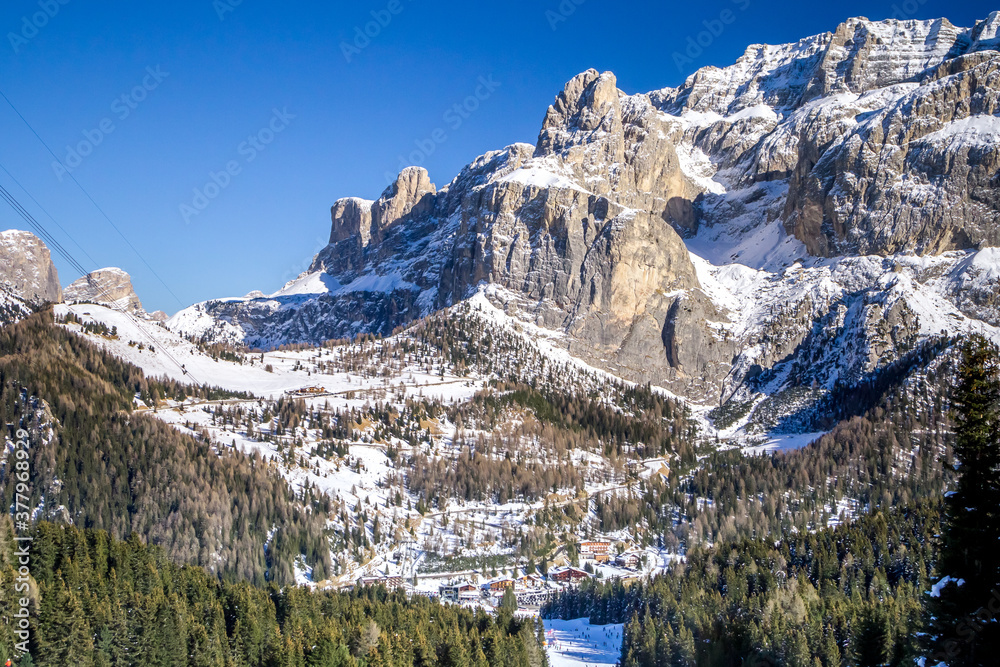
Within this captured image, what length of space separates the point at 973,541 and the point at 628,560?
150m

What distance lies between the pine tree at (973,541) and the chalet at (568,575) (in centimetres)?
13508

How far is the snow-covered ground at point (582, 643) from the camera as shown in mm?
123625

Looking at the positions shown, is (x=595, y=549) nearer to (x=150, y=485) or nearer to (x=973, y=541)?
(x=150, y=485)

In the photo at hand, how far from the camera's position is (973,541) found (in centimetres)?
3762

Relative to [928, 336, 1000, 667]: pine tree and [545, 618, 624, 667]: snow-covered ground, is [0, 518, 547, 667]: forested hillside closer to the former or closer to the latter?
[545, 618, 624, 667]: snow-covered ground

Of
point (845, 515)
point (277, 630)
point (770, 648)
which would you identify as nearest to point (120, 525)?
point (277, 630)

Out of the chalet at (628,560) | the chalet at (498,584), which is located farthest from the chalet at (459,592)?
the chalet at (628,560)

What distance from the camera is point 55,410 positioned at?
172 metres

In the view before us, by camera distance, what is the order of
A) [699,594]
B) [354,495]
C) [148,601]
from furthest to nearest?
[354,495]
[699,594]
[148,601]

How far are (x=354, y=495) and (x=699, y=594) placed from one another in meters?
89.9

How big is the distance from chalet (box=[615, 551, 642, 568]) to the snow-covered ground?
31034mm

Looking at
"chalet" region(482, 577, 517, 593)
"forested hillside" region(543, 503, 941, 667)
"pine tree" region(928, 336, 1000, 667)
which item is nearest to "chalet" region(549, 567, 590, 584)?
"chalet" region(482, 577, 517, 593)

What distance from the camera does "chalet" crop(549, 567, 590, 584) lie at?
17138cm

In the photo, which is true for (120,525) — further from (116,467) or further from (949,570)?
(949,570)
